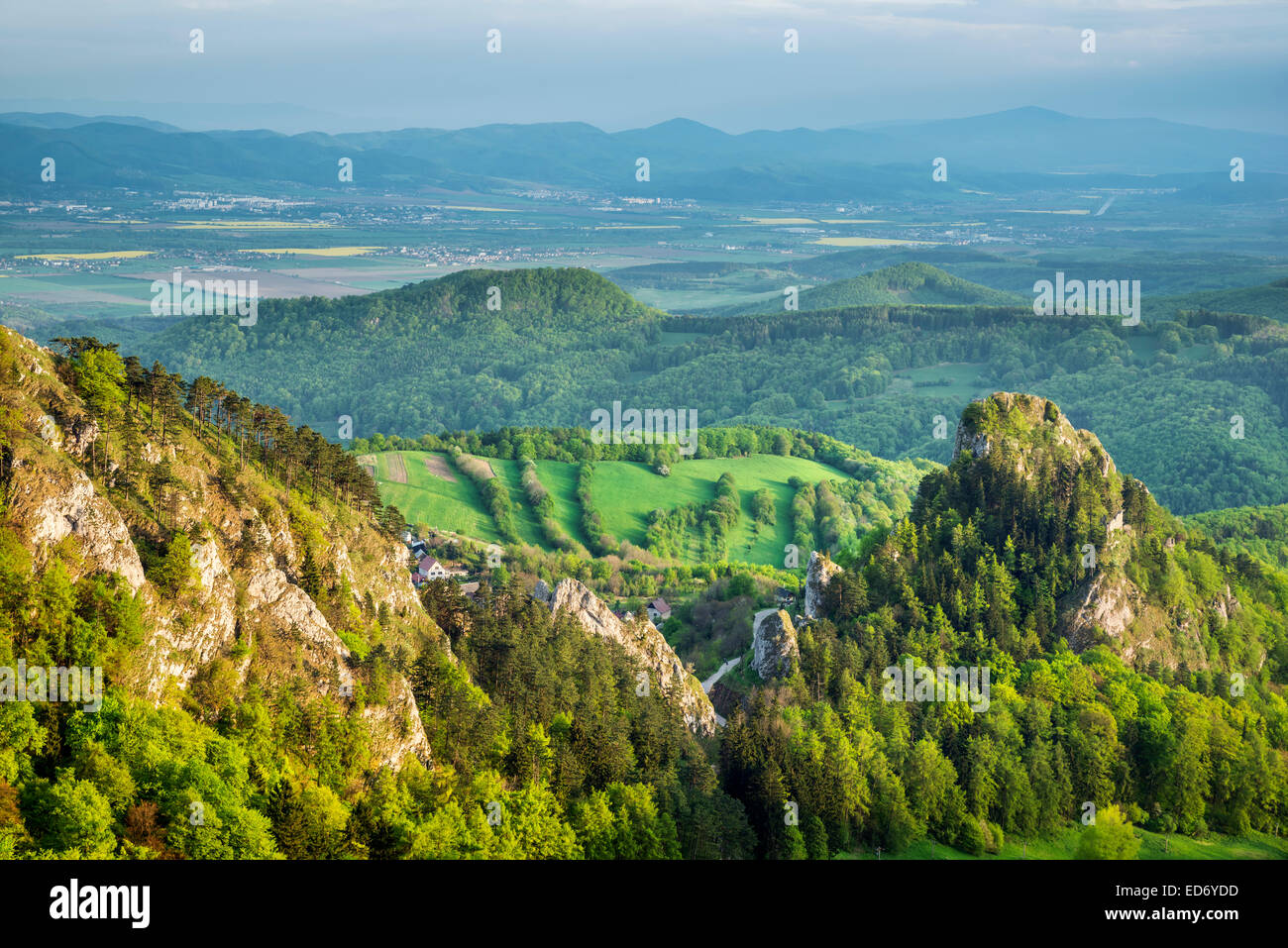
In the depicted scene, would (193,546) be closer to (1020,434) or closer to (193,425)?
(193,425)

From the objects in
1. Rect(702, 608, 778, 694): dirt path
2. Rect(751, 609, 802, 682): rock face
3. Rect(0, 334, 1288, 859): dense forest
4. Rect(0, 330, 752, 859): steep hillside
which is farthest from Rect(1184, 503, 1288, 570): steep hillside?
Rect(0, 330, 752, 859): steep hillside

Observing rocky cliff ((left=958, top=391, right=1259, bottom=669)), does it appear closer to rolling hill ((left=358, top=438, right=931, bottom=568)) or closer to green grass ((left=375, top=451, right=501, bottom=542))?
rolling hill ((left=358, top=438, right=931, bottom=568))

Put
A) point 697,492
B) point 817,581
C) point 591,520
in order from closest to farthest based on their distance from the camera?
point 817,581 → point 591,520 → point 697,492

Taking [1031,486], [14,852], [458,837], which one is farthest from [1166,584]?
[14,852]

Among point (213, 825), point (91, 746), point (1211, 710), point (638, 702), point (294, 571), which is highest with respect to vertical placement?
point (294, 571)
